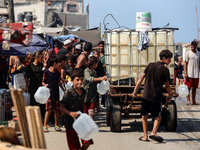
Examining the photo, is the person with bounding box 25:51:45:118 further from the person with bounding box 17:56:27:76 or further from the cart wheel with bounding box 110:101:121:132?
the cart wheel with bounding box 110:101:121:132

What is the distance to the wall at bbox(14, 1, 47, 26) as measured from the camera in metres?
56.0

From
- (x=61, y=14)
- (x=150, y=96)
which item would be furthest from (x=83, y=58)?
(x=61, y=14)

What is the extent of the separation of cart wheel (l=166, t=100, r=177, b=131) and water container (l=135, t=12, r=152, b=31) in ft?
6.60

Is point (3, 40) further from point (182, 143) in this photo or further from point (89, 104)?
point (182, 143)

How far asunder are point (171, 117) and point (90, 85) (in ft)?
6.78

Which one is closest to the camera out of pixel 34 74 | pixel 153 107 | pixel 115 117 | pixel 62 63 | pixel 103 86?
pixel 153 107

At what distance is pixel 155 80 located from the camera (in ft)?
27.0

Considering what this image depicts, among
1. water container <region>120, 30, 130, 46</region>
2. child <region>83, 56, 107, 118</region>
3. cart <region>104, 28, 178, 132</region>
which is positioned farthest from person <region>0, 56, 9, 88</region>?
water container <region>120, 30, 130, 46</region>

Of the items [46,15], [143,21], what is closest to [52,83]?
[143,21]

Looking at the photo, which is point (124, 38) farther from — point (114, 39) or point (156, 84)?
point (156, 84)

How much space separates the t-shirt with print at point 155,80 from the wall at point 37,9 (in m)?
48.0

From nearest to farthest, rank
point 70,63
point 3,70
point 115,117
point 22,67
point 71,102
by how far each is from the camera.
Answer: point 71,102, point 115,117, point 3,70, point 70,63, point 22,67

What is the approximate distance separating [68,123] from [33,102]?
14.8 feet

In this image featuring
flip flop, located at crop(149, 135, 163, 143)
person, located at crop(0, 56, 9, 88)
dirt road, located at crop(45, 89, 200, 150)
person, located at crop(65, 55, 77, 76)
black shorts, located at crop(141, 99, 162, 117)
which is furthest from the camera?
person, located at crop(65, 55, 77, 76)
